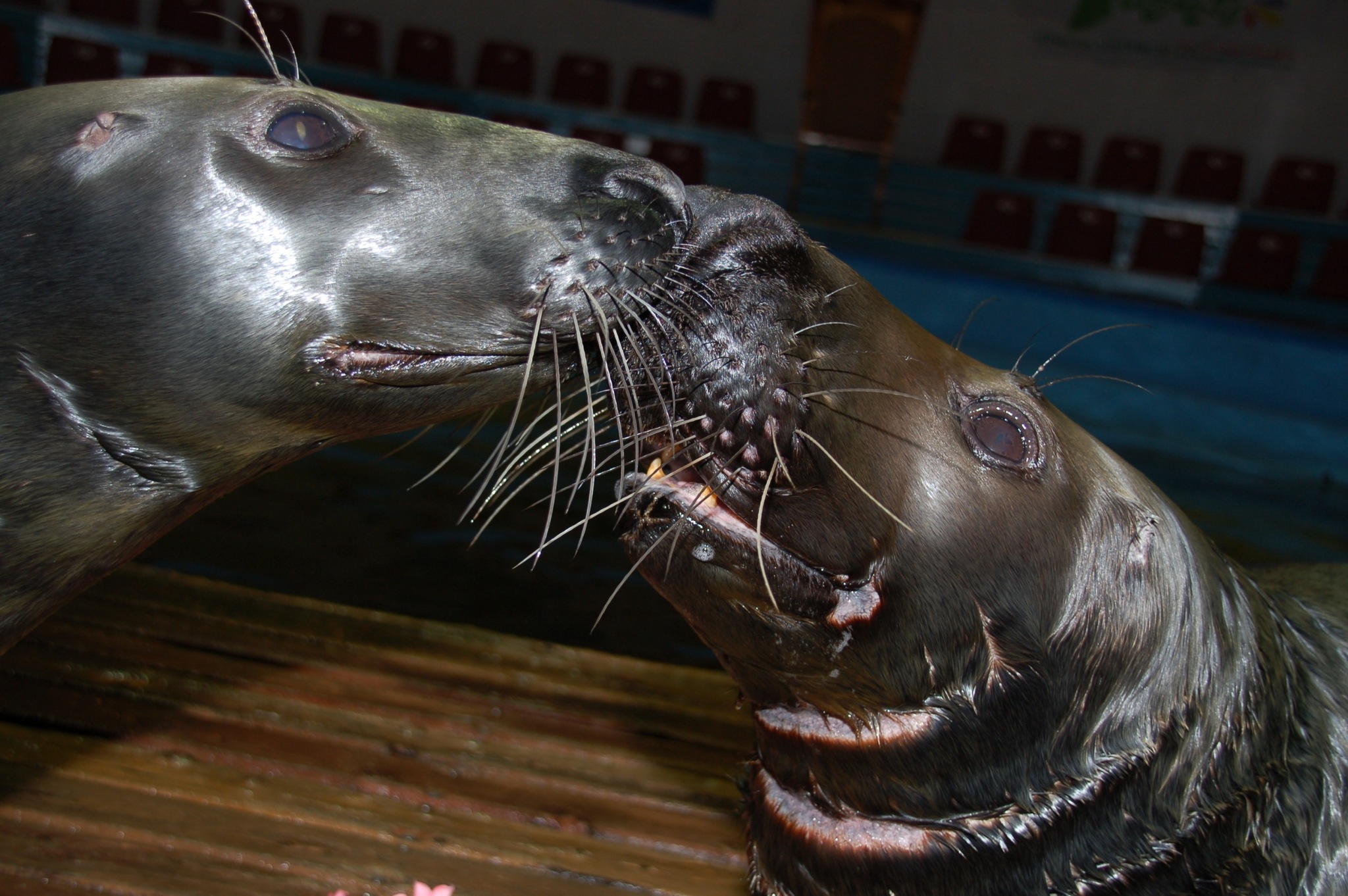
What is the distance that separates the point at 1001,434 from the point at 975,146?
485 inches

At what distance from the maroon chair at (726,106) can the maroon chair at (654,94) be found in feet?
1.00

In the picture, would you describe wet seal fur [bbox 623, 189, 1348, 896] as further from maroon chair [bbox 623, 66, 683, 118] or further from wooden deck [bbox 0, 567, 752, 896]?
maroon chair [bbox 623, 66, 683, 118]

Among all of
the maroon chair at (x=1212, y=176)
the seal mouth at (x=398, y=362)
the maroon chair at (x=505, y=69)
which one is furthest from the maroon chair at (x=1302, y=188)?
the seal mouth at (x=398, y=362)

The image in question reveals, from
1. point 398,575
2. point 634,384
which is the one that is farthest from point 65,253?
point 398,575

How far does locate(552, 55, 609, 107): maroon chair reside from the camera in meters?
12.3

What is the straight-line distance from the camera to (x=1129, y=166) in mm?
12609

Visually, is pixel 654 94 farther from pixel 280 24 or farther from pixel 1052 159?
pixel 1052 159

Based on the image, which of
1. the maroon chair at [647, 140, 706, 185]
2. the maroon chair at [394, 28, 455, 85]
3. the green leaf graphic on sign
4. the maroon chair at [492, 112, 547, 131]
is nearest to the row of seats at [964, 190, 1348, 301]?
the maroon chair at [647, 140, 706, 185]

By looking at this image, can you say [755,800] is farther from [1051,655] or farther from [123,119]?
[123,119]

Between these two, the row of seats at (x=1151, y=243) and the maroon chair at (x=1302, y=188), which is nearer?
the row of seats at (x=1151, y=243)

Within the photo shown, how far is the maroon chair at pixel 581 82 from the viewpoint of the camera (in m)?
12.3

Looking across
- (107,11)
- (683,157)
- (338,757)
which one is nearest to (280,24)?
(107,11)

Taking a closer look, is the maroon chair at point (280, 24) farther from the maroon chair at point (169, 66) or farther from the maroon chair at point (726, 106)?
the maroon chair at point (726, 106)

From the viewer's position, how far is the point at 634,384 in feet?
4.61
